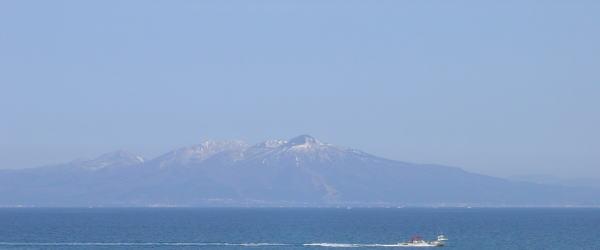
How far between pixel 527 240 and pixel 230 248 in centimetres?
3904

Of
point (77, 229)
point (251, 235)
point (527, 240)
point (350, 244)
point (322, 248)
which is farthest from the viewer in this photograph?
point (77, 229)

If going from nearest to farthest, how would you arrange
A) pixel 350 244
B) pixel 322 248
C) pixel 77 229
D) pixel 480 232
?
pixel 322 248 → pixel 350 244 → pixel 480 232 → pixel 77 229

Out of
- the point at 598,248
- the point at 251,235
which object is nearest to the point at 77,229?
the point at 251,235

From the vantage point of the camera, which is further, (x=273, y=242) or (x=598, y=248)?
(x=273, y=242)

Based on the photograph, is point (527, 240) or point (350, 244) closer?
point (350, 244)

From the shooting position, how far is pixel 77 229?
193 m

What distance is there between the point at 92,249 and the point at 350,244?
1052 inches

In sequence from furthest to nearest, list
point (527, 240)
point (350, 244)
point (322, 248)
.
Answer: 1. point (527, 240)
2. point (350, 244)
3. point (322, 248)

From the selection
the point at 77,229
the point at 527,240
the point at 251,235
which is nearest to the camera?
the point at 527,240

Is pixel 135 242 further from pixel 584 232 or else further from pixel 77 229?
pixel 584 232

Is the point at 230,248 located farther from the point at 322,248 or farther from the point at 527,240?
the point at 527,240

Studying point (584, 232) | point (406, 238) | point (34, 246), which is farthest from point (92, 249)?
point (584, 232)

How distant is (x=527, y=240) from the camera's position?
156625 mm

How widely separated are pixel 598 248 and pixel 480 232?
141 ft
